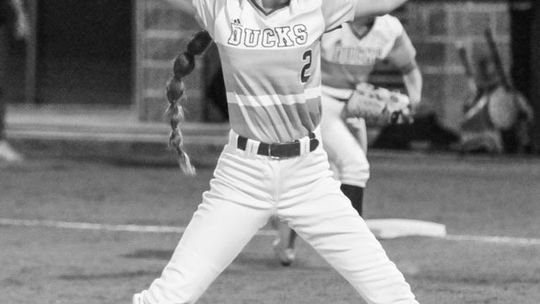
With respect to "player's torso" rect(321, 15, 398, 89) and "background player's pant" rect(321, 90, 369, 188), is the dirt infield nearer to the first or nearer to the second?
"background player's pant" rect(321, 90, 369, 188)

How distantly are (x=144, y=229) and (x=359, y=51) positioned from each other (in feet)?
9.58

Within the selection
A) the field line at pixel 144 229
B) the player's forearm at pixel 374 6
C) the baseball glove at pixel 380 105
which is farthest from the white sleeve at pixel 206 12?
the field line at pixel 144 229

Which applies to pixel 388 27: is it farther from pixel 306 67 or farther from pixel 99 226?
pixel 99 226

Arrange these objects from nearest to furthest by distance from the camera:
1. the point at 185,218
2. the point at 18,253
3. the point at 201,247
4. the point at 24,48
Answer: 1. the point at 201,247
2. the point at 18,253
3. the point at 185,218
4. the point at 24,48

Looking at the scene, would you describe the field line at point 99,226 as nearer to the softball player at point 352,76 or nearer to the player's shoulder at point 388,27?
the softball player at point 352,76

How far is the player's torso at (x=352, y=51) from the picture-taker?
921cm

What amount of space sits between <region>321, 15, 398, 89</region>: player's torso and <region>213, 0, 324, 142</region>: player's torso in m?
3.02

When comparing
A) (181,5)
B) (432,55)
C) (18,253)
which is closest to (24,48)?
(432,55)

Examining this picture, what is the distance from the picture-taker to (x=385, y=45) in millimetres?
9203

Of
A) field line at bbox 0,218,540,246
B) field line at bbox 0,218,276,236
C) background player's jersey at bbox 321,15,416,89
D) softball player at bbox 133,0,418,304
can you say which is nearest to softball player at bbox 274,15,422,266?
background player's jersey at bbox 321,15,416,89

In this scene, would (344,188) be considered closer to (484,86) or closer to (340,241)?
(340,241)

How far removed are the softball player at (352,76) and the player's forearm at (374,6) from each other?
9.09 feet

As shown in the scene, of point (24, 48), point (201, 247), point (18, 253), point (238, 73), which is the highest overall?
point (238, 73)

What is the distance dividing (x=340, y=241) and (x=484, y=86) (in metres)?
10.8
